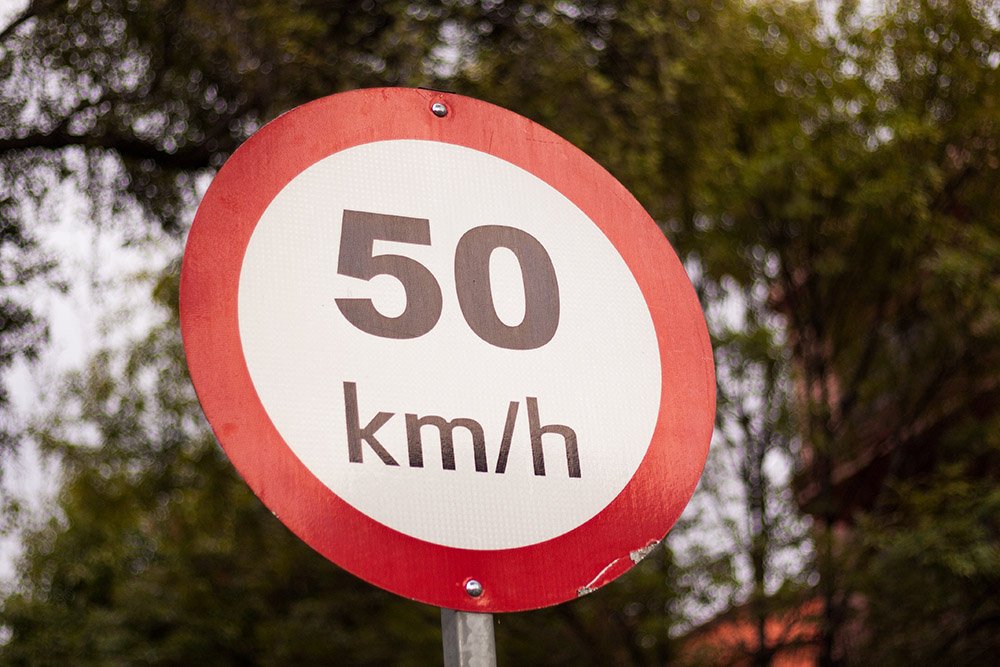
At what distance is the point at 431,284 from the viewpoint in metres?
1.57

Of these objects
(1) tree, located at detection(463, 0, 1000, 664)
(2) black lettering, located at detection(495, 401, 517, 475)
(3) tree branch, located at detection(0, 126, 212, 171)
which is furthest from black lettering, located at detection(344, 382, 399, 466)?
(1) tree, located at detection(463, 0, 1000, 664)

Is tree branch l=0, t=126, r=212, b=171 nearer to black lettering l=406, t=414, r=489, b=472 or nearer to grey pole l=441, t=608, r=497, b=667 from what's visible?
black lettering l=406, t=414, r=489, b=472

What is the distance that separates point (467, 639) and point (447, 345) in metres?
0.39

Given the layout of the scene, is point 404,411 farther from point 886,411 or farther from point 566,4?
point 886,411

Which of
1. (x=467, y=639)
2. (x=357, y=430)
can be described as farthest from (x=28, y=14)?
(x=467, y=639)

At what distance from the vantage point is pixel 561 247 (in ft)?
5.74

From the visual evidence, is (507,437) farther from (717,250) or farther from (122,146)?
(717,250)

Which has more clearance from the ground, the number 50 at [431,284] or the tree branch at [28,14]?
the tree branch at [28,14]

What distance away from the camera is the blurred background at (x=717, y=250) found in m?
5.74

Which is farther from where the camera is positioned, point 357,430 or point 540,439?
point 540,439

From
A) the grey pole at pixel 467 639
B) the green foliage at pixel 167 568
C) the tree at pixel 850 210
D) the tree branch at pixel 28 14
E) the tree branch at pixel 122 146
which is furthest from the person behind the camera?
the green foliage at pixel 167 568

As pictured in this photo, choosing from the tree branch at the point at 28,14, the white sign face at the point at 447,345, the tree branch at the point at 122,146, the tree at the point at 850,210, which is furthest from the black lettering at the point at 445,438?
the tree at the point at 850,210

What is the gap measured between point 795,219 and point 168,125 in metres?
4.37

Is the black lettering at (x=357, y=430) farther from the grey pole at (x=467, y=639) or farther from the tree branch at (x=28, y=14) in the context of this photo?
the tree branch at (x=28, y=14)
